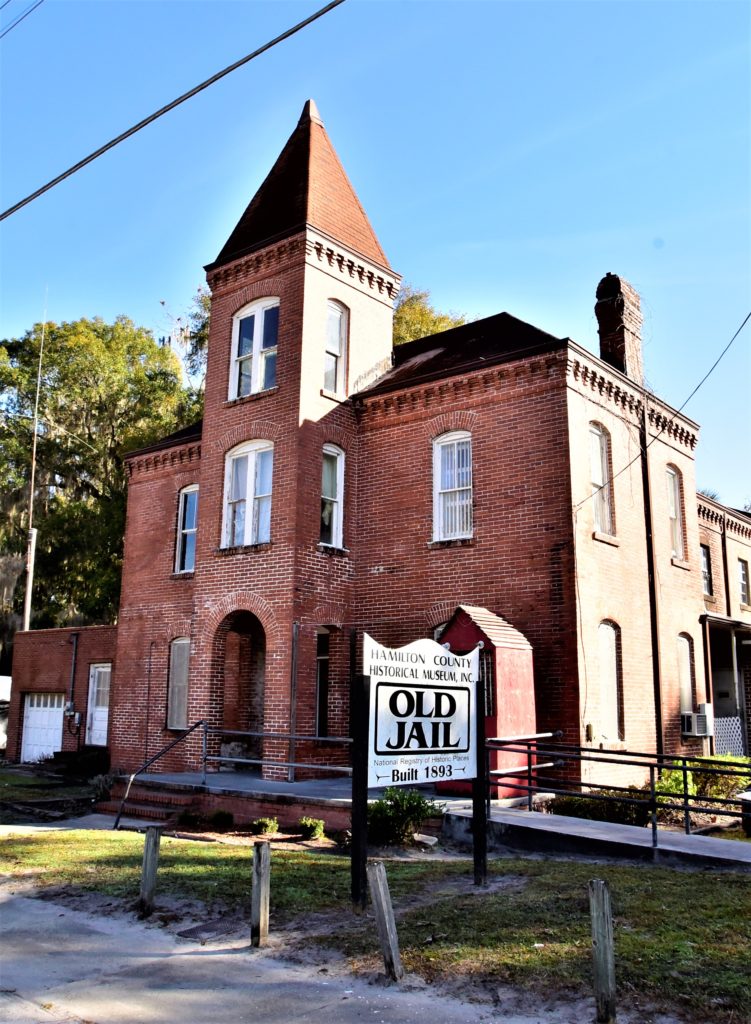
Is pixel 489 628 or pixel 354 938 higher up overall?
pixel 489 628

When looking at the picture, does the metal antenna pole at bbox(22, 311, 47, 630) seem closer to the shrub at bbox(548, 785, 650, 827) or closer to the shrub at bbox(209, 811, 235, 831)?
the shrub at bbox(209, 811, 235, 831)

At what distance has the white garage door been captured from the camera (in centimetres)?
2544

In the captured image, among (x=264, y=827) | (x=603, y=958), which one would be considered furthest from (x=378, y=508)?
(x=603, y=958)

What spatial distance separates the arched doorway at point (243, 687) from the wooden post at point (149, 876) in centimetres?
1146

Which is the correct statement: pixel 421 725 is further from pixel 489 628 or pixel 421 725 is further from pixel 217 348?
pixel 217 348

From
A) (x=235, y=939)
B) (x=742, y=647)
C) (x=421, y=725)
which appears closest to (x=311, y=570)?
(x=421, y=725)

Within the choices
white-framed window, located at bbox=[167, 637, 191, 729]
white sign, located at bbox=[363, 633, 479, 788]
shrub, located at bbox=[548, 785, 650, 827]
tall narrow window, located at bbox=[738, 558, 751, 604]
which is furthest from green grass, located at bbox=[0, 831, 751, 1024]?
tall narrow window, located at bbox=[738, 558, 751, 604]

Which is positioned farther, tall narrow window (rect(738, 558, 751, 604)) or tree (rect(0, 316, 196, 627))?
tree (rect(0, 316, 196, 627))

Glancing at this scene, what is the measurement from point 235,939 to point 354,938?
1021 mm

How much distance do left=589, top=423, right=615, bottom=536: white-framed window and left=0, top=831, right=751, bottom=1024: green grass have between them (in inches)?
313

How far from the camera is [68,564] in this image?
33.7 m

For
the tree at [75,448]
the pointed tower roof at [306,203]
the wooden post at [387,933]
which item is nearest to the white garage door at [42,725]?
the tree at [75,448]

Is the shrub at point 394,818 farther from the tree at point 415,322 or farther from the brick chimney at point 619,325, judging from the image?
the tree at point 415,322

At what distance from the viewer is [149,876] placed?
796 centimetres
